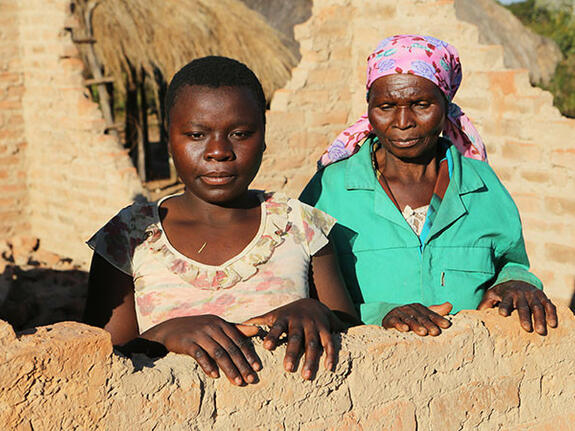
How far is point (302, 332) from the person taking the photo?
73.6 inches

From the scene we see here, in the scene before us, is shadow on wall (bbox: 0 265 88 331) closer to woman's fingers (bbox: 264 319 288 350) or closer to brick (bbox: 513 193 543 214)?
brick (bbox: 513 193 543 214)

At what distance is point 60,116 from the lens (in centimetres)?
691

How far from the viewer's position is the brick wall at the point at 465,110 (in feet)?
17.4

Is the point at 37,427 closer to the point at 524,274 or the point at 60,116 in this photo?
the point at 524,274

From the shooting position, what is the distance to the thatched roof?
9766mm

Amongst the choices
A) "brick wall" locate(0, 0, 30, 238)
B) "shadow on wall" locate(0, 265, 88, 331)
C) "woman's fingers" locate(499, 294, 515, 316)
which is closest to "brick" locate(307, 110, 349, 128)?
"shadow on wall" locate(0, 265, 88, 331)

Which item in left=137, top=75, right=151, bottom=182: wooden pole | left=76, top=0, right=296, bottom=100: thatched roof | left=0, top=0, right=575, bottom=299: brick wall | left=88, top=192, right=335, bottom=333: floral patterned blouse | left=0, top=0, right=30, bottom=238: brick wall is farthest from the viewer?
left=137, top=75, right=151, bottom=182: wooden pole

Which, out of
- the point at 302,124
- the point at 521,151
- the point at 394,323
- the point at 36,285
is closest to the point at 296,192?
the point at 302,124

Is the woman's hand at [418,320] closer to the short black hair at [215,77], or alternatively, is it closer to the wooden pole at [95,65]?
the short black hair at [215,77]

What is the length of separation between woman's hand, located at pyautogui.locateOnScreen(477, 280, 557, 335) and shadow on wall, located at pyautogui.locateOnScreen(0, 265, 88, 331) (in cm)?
365

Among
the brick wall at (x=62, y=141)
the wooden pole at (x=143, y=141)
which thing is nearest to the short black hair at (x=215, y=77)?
the brick wall at (x=62, y=141)

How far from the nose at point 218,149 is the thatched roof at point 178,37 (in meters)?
7.32

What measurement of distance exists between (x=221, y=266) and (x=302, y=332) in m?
0.36

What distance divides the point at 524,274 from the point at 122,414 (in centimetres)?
149
